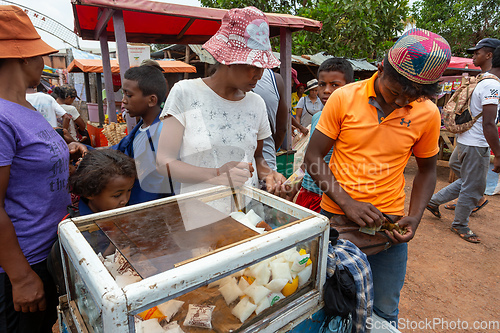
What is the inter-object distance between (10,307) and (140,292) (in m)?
0.96

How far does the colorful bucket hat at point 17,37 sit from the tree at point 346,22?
8.93m

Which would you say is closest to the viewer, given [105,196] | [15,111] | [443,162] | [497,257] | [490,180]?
[15,111]

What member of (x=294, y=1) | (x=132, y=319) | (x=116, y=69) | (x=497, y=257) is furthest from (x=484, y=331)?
(x=294, y=1)

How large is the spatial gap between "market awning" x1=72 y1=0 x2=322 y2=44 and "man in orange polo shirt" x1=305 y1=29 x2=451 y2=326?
6.92 feet

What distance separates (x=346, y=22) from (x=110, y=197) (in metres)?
9.81

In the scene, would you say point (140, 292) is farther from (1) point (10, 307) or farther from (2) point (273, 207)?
(1) point (10, 307)

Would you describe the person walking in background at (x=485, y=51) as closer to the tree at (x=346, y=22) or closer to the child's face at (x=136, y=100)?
the child's face at (x=136, y=100)

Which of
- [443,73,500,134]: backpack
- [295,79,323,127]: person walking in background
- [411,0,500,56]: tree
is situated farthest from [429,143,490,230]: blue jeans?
[411,0,500,56]: tree

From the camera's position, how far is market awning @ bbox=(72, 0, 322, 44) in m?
2.67

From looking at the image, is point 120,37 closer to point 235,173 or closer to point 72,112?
point 235,173

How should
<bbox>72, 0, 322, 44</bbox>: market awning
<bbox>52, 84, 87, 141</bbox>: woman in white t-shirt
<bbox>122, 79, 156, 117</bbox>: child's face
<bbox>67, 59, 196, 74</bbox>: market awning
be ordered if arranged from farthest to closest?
<bbox>67, 59, 196, 74</bbox>: market awning
<bbox>52, 84, 87, 141</bbox>: woman in white t-shirt
<bbox>72, 0, 322, 44</bbox>: market awning
<bbox>122, 79, 156, 117</bbox>: child's face

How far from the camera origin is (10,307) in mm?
1169

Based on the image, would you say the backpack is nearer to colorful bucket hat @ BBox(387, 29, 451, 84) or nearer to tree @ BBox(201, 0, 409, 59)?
colorful bucket hat @ BBox(387, 29, 451, 84)

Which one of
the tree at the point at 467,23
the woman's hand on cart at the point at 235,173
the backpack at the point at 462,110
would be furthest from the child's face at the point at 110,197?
the tree at the point at 467,23
